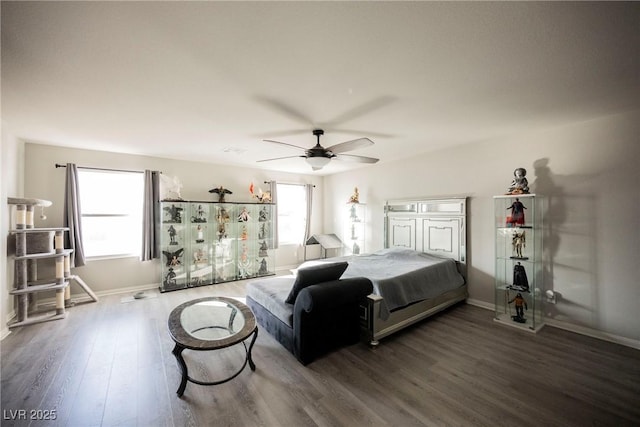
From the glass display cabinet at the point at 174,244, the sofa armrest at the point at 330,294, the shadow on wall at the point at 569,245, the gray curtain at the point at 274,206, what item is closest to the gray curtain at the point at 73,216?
the glass display cabinet at the point at 174,244

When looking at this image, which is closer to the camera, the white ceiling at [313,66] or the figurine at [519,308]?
the white ceiling at [313,66]

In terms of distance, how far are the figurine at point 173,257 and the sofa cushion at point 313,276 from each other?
10.3 feet

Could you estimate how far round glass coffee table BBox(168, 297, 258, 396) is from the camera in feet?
6.31

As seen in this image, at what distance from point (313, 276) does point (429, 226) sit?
→ 2703mm

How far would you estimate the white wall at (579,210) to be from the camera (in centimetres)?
270

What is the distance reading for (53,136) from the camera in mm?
3441

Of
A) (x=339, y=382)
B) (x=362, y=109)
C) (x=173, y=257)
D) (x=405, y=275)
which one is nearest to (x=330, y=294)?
(x=339, y=382)

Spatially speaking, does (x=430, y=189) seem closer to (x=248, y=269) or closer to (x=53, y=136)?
(x=248, y=269)

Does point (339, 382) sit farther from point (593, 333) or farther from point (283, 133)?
point (593, 333)

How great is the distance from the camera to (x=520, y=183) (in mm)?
3205

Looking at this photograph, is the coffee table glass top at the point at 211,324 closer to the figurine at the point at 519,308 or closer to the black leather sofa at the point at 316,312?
the black leather sofa at the point at 316,312

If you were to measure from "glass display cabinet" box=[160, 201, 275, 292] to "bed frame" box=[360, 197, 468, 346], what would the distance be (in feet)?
8.92

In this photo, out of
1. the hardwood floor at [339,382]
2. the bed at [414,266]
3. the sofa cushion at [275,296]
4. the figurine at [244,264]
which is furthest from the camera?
the figurine at [244,264]

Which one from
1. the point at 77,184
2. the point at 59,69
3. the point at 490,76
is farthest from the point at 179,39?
the point at 77,184
